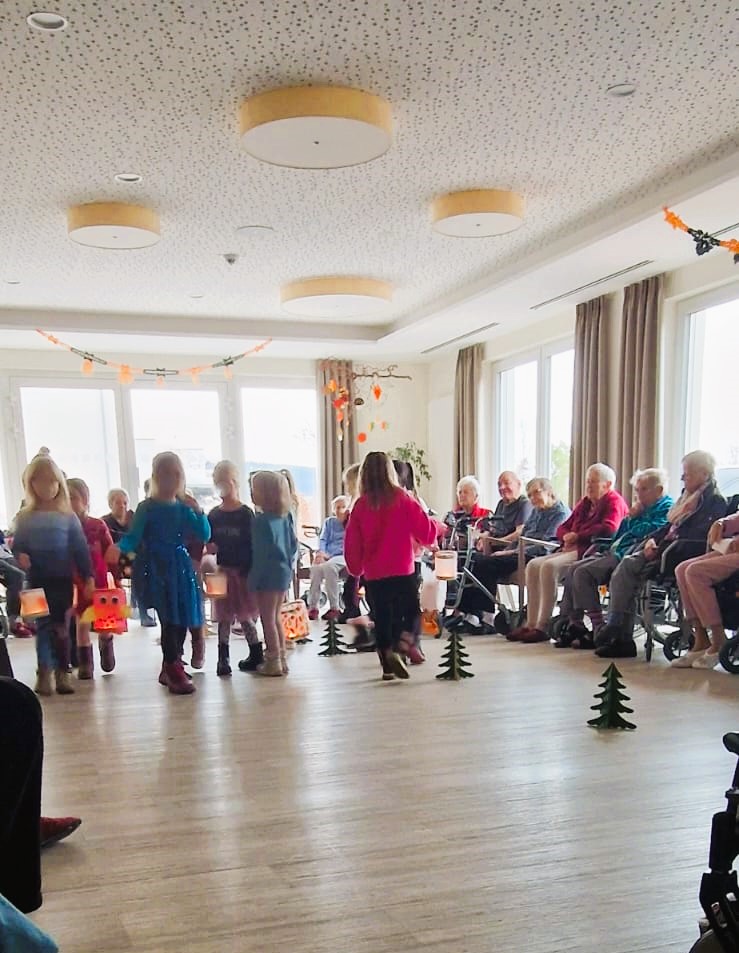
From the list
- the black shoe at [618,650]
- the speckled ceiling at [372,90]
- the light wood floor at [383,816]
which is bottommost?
the black shoe at [618,650]

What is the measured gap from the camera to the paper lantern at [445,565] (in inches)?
196

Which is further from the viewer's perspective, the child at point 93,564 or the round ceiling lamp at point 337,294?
the round ceiling lamp at point 337,294

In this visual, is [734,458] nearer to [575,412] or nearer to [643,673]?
[575,412]

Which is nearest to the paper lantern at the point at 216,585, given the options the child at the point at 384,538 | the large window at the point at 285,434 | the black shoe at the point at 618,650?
the child at the point at 384,538

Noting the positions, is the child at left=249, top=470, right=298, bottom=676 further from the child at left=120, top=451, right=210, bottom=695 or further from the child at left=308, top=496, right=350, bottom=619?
the child at left=308, top=496, right=350, bottom=619

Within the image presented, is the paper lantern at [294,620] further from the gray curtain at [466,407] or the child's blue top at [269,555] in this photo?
the gray curtain at [466,407]

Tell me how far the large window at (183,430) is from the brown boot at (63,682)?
501cm

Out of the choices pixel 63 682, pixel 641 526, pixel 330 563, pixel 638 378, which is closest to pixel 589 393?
pixel 638 378

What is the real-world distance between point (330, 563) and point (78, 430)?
4.22m

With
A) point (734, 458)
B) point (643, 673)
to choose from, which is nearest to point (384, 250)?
point (734, 458)

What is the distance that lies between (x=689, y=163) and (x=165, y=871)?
4.04 m

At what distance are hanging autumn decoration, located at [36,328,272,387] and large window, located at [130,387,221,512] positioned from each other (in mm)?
235

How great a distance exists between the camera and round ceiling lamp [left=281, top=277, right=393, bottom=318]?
6.26m

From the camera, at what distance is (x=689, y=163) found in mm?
4027
